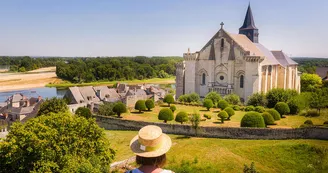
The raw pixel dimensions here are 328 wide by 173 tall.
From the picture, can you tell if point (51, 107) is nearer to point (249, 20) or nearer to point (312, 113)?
point (312, 113)

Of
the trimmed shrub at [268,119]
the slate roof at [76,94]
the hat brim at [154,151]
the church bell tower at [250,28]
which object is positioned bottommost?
the trimmed shrub at [268,119]

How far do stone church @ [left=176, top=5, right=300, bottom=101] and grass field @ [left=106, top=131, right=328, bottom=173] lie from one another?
1949 cm

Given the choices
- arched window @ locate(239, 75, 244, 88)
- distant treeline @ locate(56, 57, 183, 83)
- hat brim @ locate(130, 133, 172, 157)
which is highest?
distant treeline @ locate(56, 57, 183, 83)

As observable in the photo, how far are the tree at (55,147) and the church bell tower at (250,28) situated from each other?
36876 millimetres

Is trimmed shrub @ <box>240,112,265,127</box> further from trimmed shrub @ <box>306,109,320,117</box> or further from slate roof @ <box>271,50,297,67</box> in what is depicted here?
slate roof @ <box>271,50,297,67</box>

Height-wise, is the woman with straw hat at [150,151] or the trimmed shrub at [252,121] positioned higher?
the woman with straw hat at [150,151]

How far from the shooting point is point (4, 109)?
34.9m

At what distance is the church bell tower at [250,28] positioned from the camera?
4503cm

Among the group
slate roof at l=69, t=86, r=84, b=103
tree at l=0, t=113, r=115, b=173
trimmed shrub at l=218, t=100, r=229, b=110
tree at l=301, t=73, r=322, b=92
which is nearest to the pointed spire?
tree at l=301, t=73, r=322, b=92

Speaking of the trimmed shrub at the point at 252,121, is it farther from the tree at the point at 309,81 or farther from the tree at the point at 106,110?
the tree at the point at 309,81

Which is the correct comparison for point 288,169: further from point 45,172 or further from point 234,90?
point 234,90

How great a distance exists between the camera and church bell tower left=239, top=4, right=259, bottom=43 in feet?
148

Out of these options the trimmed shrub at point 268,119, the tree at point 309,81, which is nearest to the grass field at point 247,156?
the trimmed shrub at point 268,119

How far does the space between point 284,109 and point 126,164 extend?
18.9 metres
